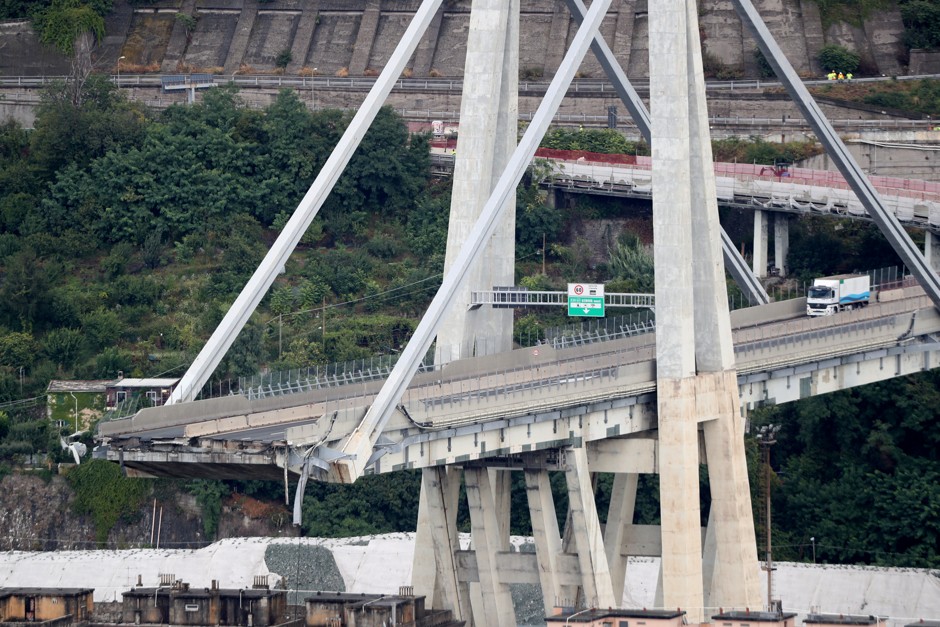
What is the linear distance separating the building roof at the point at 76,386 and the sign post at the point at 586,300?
26251 mm

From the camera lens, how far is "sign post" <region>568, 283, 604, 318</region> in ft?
252

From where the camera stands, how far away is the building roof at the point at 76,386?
97125mm

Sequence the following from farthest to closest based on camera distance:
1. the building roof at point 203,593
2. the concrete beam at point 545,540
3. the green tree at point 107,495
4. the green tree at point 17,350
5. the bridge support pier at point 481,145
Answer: the green tree at point 17,350 < the green tree at point 107,495 < the bridge support pier at point 481,145 < the concrete beam at point 545,540 < the building roof at point 203,593

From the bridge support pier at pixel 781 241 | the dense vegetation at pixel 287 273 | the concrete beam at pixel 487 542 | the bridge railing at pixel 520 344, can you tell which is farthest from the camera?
the bridge support pier at pixel 781 241

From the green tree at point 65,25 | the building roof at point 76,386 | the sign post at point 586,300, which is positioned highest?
the green tree at point 65,25

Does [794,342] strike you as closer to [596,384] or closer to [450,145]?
[596,384]

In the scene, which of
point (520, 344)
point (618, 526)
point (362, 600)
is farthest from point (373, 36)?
point (362, 600)

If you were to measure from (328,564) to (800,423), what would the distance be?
20875 millimetres

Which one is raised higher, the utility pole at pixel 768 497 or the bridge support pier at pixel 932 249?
the bridge support pier at pixel 932 249

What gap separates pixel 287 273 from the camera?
10656 centimetres

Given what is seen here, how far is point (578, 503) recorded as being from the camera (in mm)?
69688

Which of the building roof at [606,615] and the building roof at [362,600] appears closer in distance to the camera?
the building roof at [606,615]

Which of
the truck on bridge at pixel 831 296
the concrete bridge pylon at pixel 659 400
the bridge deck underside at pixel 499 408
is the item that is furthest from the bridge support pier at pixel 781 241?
the concrete bridge pylon at pixel 659 400

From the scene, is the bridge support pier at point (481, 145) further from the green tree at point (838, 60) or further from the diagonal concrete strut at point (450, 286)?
the green tree at point (838, 60)
